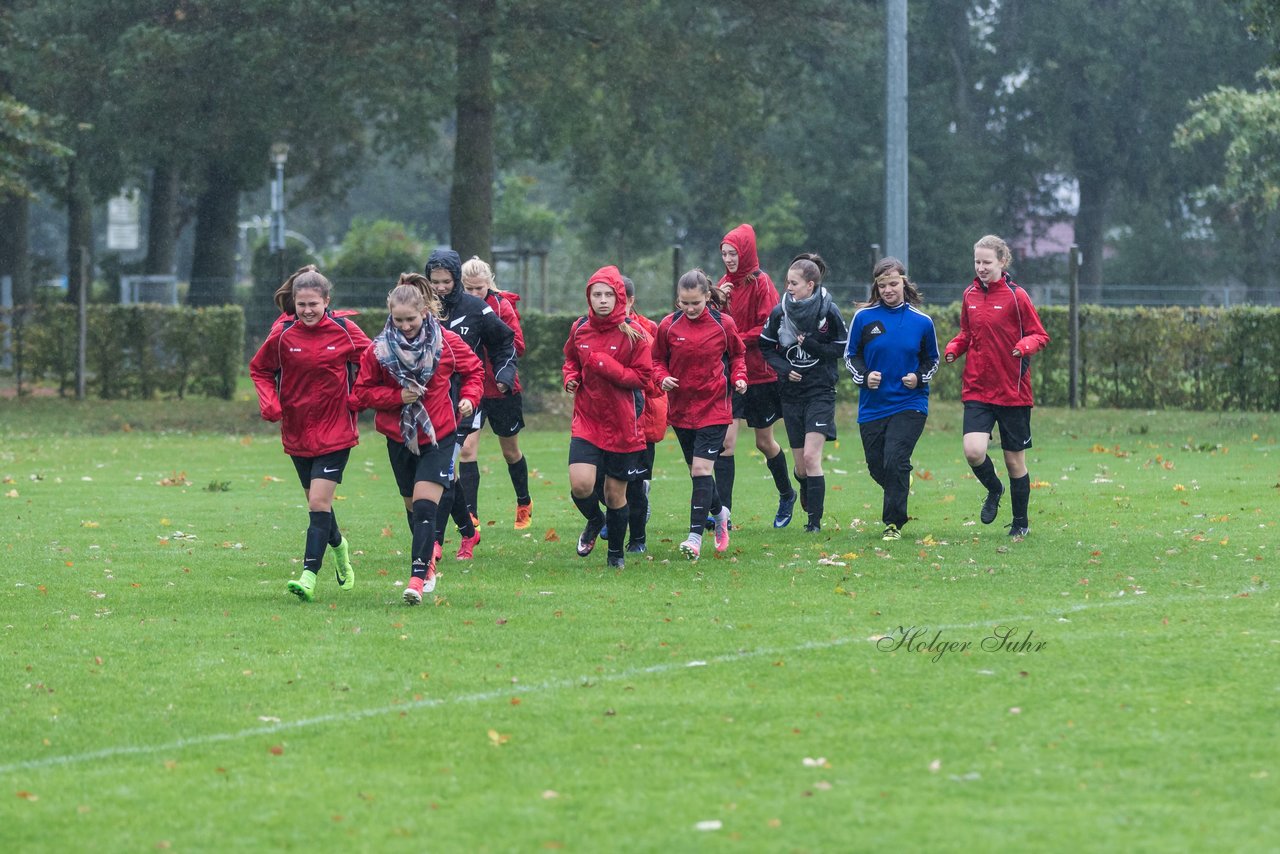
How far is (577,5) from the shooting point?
83.1 feet

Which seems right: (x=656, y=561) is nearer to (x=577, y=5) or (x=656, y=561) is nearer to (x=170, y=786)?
(x=170, y=786)

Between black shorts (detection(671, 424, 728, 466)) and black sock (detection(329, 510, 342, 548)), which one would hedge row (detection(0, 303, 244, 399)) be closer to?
black shorts (detection(671, 424, 728, 466))

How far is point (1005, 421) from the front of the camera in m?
11.8

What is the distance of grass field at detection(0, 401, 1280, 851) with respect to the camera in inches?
212

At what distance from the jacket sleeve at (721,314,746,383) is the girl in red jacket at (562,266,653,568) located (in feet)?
2.29

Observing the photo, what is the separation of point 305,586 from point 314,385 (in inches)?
43.3

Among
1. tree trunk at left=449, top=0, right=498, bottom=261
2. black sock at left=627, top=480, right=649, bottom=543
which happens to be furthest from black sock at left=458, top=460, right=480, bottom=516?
tree trunk at left=449, top=0, right=498, bottom=261

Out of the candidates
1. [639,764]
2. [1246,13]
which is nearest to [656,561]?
[639,764]

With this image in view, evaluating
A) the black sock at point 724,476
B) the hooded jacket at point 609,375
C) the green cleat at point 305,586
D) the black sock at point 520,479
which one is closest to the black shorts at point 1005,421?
the black sock at point 724,476

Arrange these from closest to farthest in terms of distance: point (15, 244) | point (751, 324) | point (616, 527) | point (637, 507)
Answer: point (616, 527)
point (637, 507)
point (751, 324)
point (15, 244)

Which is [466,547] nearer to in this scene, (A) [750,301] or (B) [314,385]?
(B) [314,385]

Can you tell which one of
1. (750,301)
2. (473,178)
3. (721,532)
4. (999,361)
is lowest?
(721,532)

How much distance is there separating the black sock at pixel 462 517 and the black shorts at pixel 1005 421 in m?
3.32

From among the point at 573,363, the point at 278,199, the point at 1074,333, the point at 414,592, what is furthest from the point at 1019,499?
the point at 278,199
